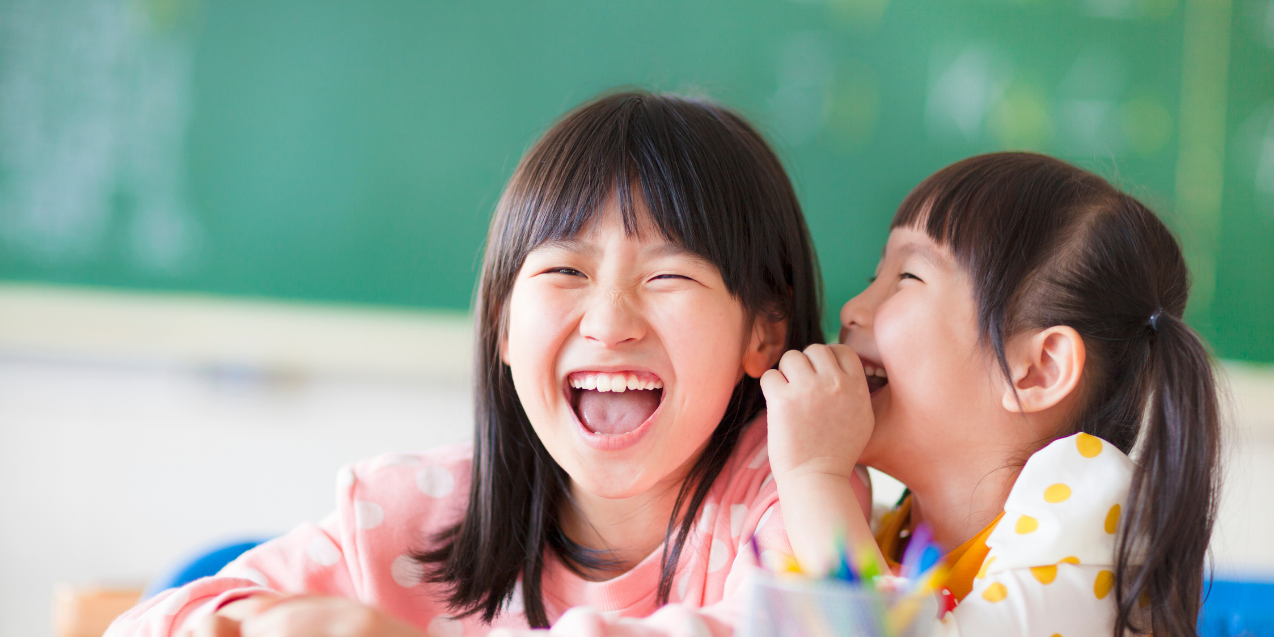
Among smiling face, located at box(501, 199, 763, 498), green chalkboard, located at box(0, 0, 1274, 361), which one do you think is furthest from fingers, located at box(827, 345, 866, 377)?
green chalkboard, located at box(0, 0, 1274, 361)

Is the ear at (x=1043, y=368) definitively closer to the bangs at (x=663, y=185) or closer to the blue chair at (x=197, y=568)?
the bangs at (x=663, y=185)

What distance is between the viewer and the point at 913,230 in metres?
1.02

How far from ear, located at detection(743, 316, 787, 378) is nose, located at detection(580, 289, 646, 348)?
0.53 ft

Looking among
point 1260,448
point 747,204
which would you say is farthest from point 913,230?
point 1260,448

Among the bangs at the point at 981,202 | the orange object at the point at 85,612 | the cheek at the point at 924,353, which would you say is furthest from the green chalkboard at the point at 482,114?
the cheek at the point at 924,353

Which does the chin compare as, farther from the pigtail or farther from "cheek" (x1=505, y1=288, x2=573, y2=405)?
the pigtail

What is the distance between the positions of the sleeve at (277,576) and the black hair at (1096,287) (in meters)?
0.77

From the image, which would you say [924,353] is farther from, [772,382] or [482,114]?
[482,114]

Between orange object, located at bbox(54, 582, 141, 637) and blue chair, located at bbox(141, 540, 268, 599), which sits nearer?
blue chair, located at bbox(141, 540, 268, 599)

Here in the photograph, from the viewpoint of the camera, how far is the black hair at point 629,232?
916 mm

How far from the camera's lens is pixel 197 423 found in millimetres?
1963

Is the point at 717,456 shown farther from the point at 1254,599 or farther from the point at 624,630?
the point at 1254,599

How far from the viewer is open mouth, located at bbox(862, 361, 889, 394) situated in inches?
40.9

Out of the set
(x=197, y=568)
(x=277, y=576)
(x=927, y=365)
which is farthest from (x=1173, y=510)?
(x=197, y=568)
